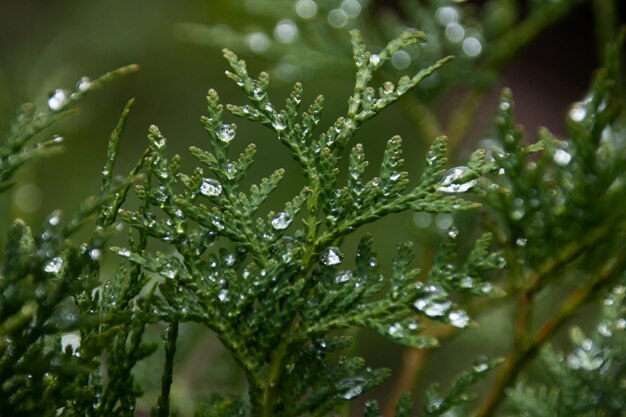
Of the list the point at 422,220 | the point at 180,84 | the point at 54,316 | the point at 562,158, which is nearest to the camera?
the point at 54,316

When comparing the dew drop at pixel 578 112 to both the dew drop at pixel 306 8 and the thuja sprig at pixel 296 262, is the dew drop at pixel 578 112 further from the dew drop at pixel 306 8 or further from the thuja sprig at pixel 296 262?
the dew drop at pixel 306 8

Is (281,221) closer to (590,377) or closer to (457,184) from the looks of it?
(457,184)

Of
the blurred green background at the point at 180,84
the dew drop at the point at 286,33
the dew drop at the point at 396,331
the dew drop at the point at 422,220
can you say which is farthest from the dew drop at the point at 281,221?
the blurred green background at the point at 180,84

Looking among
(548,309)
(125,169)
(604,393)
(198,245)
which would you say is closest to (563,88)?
(125,169)

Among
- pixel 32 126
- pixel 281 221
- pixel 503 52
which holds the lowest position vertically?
pixel 281 221

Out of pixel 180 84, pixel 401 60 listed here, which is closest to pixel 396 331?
pixel 401 60

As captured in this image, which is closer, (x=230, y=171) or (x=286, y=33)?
(x=230, y=171)

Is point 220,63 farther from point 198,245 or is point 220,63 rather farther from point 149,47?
point 198,245

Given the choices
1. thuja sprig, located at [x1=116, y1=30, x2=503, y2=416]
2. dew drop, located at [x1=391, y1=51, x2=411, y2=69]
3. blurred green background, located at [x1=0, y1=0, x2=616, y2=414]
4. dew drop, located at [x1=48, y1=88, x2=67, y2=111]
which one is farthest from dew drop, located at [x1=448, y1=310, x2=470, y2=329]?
blurred green background, located at [x1=0, y1=0, x2=616, y2=414]

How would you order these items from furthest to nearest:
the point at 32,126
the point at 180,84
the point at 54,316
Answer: the point at 180,84, the point at 32,126, the point at 54,316

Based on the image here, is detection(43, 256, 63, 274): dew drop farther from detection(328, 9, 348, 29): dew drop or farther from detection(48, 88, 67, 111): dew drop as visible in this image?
detection(328, 9, 348, 29): dew drop
